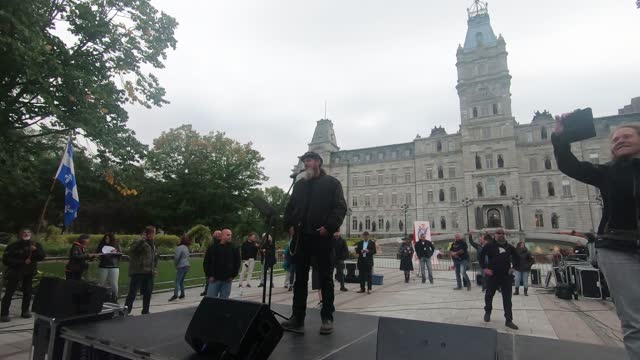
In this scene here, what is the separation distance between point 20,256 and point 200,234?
20870 millimetres

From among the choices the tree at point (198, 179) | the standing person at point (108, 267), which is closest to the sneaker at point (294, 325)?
the standing person at point (108, 267)

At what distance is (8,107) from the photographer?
29.7 ft

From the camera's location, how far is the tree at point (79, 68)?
7777mm

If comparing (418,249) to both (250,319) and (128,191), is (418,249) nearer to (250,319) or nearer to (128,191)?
(128,191)

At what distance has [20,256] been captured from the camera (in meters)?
7.83

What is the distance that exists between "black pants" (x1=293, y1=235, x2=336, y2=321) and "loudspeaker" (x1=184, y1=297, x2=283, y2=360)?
4.14 feet

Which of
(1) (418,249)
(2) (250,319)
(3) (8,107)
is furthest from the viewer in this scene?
(1) (418,249)

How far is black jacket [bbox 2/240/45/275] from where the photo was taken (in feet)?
25.3

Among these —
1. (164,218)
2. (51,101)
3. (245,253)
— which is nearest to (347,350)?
(51,101)

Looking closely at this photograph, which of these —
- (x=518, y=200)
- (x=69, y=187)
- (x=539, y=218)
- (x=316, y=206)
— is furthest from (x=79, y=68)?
(x=539, y=218)

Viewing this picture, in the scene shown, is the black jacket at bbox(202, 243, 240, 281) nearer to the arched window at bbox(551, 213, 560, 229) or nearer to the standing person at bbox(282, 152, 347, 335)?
the standing person at bbox(282, 152, 347, 335)

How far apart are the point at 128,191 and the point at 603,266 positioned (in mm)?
11942

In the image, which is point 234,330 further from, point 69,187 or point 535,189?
point 535,189

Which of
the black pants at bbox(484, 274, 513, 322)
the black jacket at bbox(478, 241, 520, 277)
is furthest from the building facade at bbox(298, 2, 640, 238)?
the black pants at bbox(484, 274, 513, 322)
